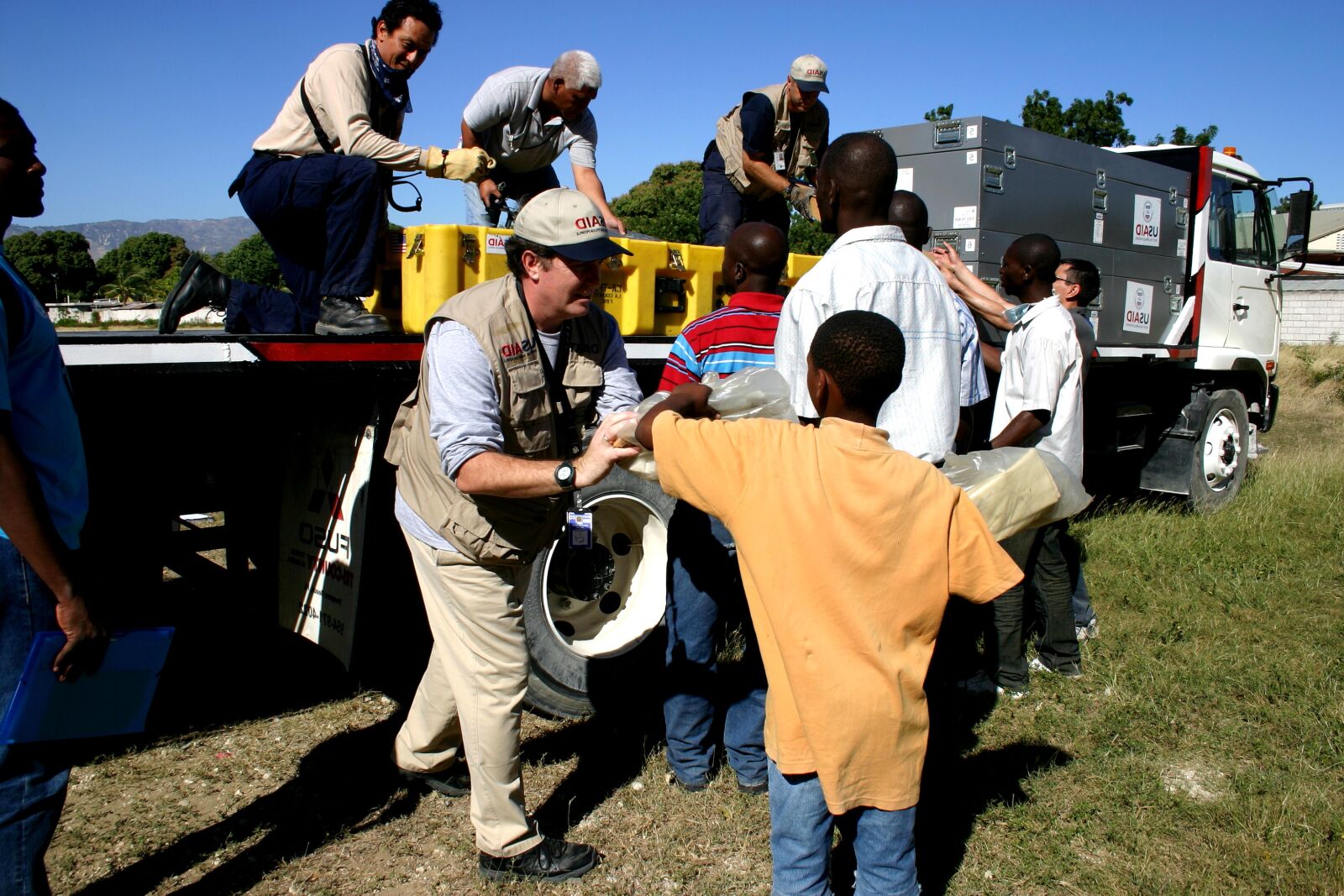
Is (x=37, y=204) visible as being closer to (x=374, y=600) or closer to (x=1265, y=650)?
(x=374, y=600)

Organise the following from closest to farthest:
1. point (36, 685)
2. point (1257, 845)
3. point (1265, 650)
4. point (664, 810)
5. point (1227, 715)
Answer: point (36, 685) < point (1257, 845) < point (664, 810) < point (1227, 715) < point (1265, 650)

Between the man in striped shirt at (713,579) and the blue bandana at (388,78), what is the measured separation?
165cm

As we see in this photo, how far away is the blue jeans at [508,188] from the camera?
482 cm

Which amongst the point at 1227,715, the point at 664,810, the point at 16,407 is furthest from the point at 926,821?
the point at 16,407

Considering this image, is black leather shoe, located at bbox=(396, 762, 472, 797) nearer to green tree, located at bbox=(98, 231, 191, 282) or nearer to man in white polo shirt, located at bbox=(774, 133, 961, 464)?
man in white polo shirt, located at bbox=(774, 133, 961, 464)

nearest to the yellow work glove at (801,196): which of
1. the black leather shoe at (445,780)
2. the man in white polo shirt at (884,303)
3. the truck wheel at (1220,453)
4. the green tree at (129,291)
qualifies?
the man in white polo shirt at (884,303)

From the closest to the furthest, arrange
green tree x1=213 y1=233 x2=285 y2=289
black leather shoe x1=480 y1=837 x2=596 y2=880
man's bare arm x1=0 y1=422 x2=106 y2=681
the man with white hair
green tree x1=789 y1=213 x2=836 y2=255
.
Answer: man's bare arm x1=0 y1=422 x2=106 y2=681 → black leather shoe x1=480 y1=837 x2=596 y2=880 → the man with white hair → green tree x1=789 y1=213 x2=836 y2=255 → green tree x1=213 y1=233 x2=285 y2=289

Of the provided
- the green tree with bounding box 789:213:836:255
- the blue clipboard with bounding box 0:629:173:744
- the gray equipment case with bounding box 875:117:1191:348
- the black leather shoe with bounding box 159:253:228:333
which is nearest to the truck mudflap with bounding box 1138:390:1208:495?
the gray equipment case with bounding box 875:117:1191:348

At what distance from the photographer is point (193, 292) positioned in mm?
3920

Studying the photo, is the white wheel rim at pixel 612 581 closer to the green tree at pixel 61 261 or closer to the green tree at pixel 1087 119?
the green tree at pixel 1087 119

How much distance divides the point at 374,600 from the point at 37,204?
2126 mm

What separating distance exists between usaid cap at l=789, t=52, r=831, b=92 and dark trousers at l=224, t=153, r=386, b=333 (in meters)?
2.32

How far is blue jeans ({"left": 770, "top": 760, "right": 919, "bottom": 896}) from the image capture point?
84.8 inches

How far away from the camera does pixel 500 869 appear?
2826mm
